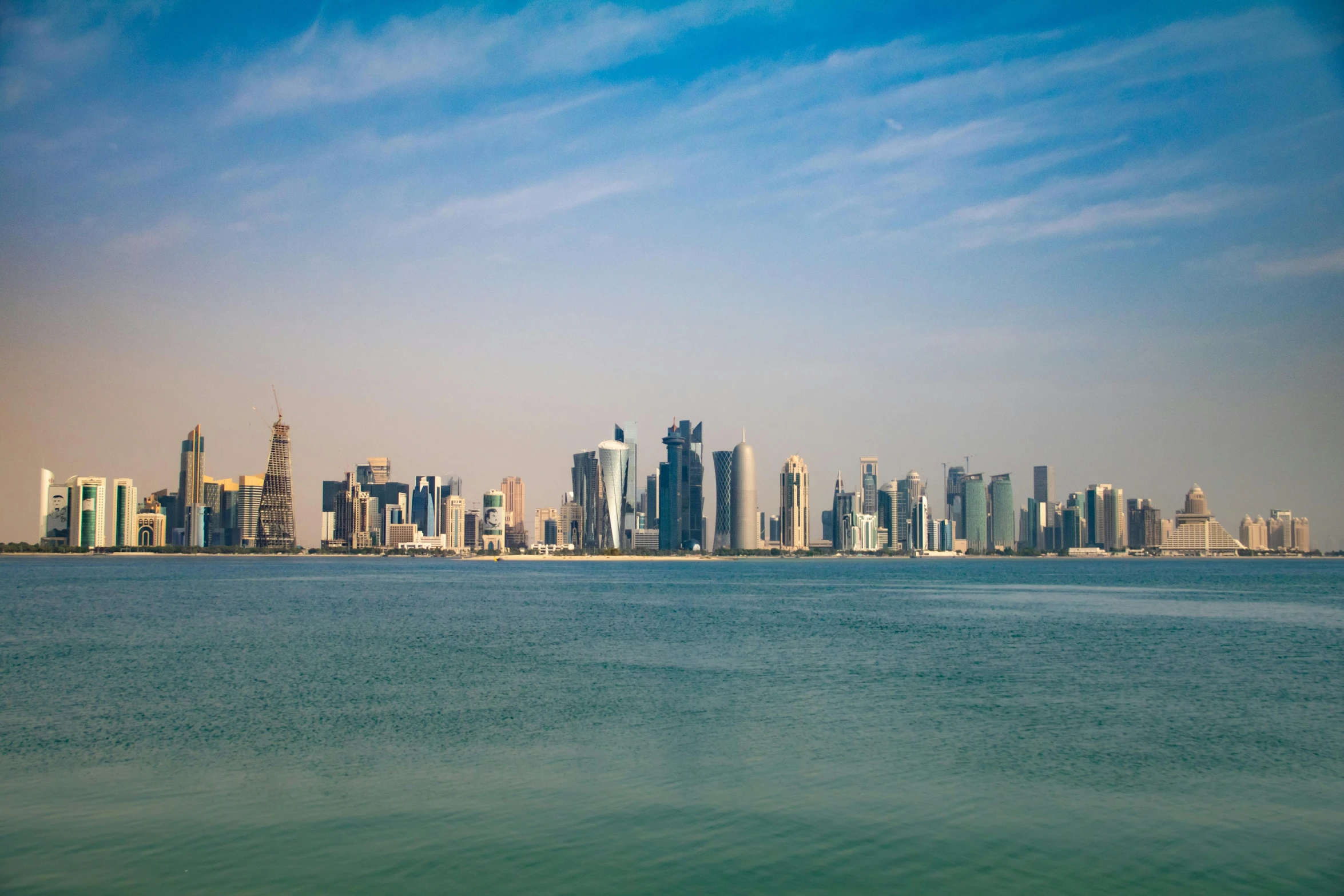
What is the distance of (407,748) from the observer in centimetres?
2886

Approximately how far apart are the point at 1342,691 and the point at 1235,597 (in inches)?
3249

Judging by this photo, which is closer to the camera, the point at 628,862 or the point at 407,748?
the point at 628,862

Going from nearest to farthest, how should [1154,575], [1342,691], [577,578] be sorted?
[1342,691], [577,578], [1154,575]

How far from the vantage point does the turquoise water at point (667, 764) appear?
19.4m

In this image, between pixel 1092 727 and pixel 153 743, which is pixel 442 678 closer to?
pixel 153 743

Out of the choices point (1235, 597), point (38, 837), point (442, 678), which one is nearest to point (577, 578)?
point (1235, 597)

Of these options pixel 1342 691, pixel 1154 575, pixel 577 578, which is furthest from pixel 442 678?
pixel 1154 575

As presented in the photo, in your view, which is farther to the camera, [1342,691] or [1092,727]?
[1342,691]

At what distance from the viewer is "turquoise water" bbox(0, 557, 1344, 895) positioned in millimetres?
19406

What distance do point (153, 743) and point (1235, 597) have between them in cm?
11962

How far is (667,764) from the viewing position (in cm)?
2708

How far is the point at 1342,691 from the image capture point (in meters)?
40.6

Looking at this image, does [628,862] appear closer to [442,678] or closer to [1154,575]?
[442,678]

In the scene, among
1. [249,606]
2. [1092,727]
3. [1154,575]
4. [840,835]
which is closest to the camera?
[840,835]
